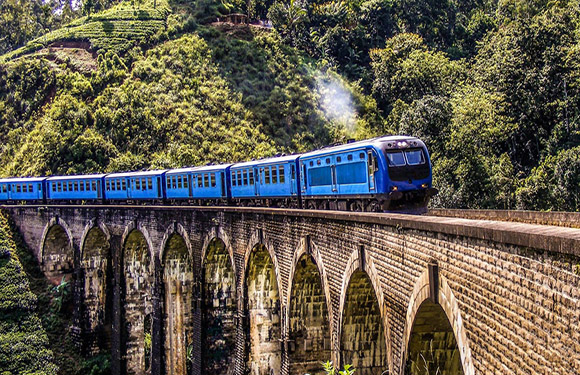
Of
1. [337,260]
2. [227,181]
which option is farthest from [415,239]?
[227,181]

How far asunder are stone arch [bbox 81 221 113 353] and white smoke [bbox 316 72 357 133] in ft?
98.1

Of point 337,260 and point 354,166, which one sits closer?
point 337,260

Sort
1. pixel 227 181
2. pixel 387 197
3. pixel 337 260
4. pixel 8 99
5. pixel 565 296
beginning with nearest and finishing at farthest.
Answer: pixel 565 296 → pixel 337 260 → pixel 387 197 → pixel 227 181 → pixel 8 99

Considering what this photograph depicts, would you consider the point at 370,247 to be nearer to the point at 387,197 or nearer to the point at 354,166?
the point at 387,197

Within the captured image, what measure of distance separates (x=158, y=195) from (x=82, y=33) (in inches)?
1756

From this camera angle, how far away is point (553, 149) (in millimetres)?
32562

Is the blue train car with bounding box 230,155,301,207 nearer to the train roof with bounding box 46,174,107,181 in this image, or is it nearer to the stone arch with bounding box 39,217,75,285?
the train roof with bounding box 46,174,107,181

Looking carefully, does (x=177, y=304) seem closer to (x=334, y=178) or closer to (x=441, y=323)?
(x=334, y=178)

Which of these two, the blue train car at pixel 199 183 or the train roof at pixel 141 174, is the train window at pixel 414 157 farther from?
the train roof at pixel 141 174

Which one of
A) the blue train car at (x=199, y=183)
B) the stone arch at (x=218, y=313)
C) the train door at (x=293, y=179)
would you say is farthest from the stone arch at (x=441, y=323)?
the blue train car at (x=199, y=183)

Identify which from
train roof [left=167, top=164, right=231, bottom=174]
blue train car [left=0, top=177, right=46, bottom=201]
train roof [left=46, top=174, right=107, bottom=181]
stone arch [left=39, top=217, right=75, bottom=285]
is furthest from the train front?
Result: blue train car [left=0, top=177, right=46, bottom=201]

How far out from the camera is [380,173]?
15.6 metres

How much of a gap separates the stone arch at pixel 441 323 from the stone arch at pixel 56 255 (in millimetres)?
30134

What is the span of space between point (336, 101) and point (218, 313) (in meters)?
39.4
